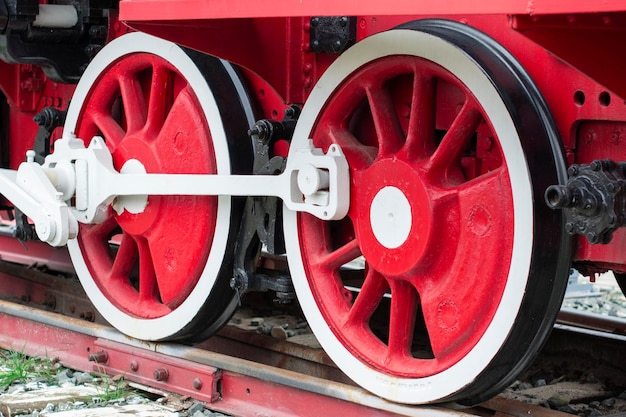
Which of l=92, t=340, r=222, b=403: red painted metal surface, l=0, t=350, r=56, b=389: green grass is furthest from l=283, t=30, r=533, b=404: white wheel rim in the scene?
l=0, t=350, r=56, b=389: green grass

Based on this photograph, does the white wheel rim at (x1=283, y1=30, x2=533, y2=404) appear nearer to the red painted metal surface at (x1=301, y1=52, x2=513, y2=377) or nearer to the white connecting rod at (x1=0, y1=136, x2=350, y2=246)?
the red painted metal surface at (x1=301, y1=52, x2=513, y2=377)

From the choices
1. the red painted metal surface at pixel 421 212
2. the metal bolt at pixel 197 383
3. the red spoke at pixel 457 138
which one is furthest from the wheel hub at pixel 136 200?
the red spoke at pixel 457 138

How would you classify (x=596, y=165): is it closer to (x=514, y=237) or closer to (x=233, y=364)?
(x=514, y=237)

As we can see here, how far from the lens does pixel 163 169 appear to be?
4500 mm

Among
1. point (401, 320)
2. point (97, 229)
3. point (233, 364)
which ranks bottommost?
point (233, 364)

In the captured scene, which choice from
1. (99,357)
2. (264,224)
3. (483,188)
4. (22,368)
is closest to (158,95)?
(264,224)

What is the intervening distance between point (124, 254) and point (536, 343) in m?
2.09

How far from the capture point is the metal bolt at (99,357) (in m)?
4.63

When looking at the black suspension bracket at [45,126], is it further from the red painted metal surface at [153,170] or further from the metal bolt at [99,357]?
the metal bolt at [99,357]

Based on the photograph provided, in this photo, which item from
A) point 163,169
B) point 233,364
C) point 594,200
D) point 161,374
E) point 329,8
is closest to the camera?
point 594,200

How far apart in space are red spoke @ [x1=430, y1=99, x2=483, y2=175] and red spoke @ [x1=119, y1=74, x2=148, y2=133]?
62.1 inches

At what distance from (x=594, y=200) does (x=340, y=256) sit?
113 cm

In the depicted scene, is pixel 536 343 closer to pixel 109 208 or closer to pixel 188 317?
pixel 188 317

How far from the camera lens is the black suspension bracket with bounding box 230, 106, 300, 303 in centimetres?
413
